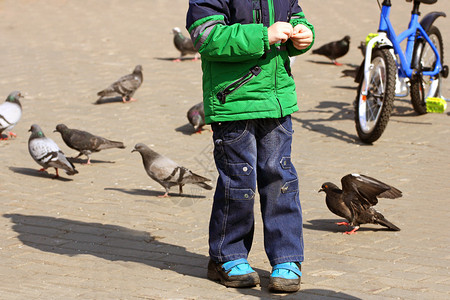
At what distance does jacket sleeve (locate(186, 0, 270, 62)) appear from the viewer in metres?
4.32

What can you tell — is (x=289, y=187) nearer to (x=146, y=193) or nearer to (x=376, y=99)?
(x=146, y=193)

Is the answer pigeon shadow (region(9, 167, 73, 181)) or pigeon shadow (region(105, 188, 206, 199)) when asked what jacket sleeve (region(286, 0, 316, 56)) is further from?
pigeon shadow (region(9, 167, 73, 181))

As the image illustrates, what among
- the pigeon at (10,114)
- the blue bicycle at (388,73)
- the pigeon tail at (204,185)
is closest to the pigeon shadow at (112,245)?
the pigeon tail at (204,185)

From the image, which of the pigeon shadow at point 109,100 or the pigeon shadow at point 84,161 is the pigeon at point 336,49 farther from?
the pigeon shadow at point 84,161

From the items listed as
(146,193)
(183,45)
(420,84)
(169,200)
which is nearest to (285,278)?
(169,200)

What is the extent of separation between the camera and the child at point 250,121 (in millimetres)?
4387

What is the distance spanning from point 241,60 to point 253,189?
792 mm

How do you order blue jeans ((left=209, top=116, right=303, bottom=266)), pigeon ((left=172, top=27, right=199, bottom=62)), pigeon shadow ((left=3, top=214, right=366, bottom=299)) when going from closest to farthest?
blue jeans ((left=209, top=116, right=303, bottom=266))
pigeon shadow ((left=3, top=214, right=366, bottom=299))
pigeon ((left=172, top=27, right=199, bottom=62))

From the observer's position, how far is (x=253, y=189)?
4637 millimetres

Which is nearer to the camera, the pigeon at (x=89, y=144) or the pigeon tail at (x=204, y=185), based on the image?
the pigeon tail at (x=204, y=185)

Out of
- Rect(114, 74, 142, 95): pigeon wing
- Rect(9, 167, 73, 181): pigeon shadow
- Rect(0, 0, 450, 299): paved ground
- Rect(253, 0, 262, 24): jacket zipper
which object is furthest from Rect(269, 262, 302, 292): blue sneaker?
Rect(114, 74, 142, 95): pigeon wing

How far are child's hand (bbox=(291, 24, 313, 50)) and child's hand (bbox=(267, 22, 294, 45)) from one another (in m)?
0.09

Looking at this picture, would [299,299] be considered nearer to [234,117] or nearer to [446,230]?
[234,117]

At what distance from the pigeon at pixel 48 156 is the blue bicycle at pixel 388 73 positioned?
3.54m
